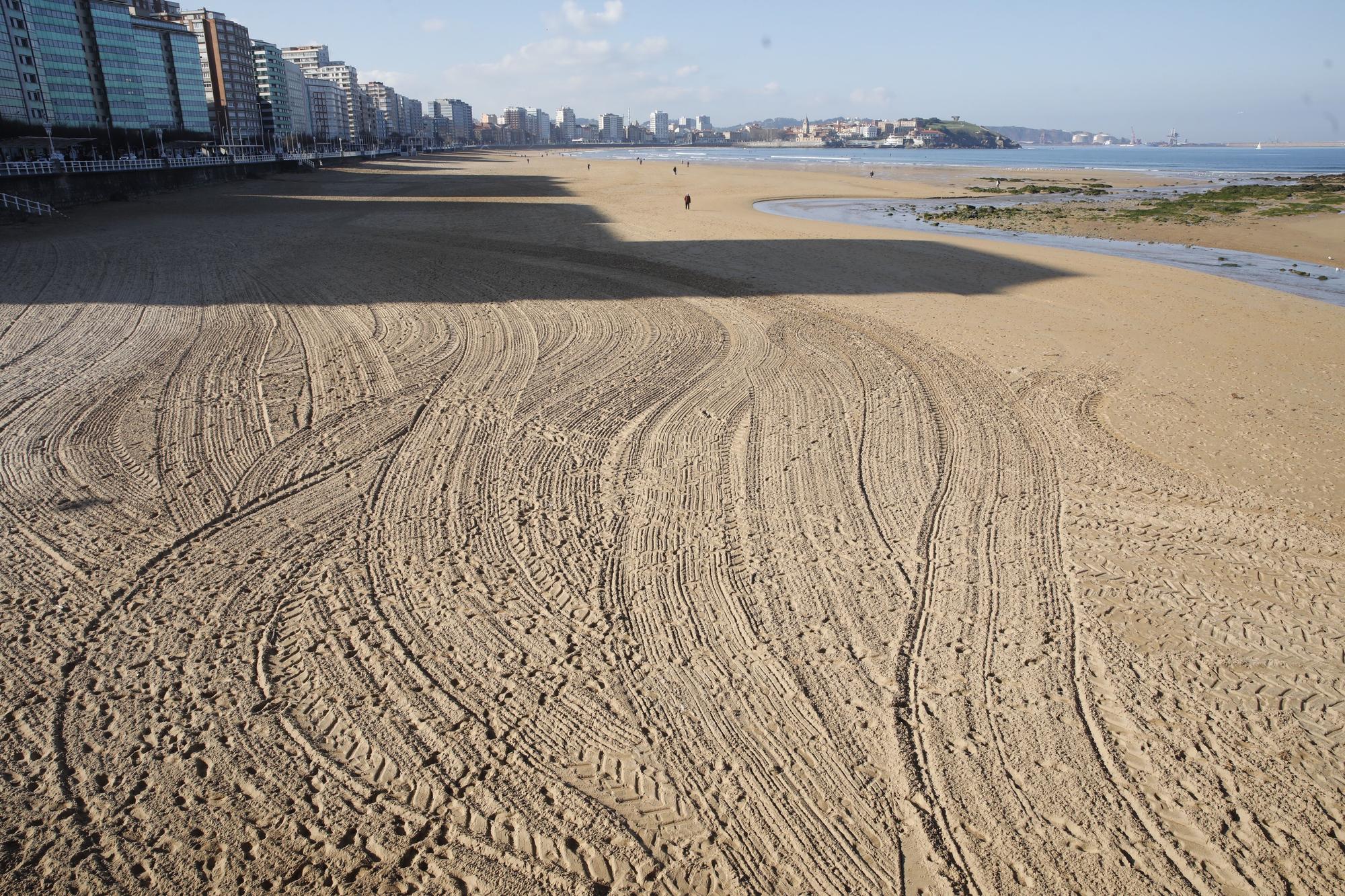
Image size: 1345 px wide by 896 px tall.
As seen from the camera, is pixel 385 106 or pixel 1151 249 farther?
pixel 385 106

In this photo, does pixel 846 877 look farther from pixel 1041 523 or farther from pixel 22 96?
pixel 22 96

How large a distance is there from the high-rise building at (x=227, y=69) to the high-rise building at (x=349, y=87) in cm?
4092

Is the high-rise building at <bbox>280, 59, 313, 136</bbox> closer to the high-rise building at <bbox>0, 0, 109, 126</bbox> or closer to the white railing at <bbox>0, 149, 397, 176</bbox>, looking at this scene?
the high-rise building at <bbox>0, 0, 109, 126</bbox>

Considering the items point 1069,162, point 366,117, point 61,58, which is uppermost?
point 61,58

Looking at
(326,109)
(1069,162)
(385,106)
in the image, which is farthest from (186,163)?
(385,106)

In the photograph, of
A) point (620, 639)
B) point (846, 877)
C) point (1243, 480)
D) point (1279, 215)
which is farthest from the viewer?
point (1279, 215)

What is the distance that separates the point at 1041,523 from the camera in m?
5.39

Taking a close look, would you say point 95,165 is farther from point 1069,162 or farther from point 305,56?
point 305,56

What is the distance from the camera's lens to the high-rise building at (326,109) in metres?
146

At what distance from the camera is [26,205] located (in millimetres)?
22922

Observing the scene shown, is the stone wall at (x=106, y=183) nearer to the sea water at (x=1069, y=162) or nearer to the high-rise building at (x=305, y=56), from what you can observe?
the sea water at (x=1069, y=162)

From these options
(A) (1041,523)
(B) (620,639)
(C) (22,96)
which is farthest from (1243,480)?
(C) (22,96)

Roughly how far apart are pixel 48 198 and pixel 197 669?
28857mm

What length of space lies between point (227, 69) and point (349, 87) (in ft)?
241
